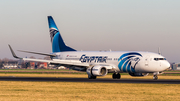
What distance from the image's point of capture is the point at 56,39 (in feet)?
209

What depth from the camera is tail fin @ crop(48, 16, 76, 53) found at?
2478 inches

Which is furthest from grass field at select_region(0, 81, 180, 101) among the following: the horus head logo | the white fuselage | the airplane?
the horus head logo

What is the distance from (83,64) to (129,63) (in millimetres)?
8315

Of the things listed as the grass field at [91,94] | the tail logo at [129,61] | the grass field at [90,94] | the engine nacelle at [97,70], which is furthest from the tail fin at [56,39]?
the grass field at [90,94]

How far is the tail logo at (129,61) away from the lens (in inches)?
1959

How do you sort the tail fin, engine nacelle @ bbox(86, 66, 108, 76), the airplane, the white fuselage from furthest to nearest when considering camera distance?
the tail fin
engine nacelle @ bbox(86, 66, 108, 76)
the airplane
the white fuselage

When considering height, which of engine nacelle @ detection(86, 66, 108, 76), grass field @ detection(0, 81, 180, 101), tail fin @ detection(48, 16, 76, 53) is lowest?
grass field @ detection(0, 81, 180, 101)

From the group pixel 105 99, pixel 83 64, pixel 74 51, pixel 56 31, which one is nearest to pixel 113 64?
pixel 83 64

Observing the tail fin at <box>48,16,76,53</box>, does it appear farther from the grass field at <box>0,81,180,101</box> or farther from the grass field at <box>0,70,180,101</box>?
the grass field at <box>0,81,180,101</box>

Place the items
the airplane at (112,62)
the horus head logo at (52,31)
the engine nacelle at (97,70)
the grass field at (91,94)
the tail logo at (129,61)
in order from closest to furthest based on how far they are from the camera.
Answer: the grass field at (91,94) < the airplane at (112,62) < the tail logo at (129,61) < the engine nacelle at (97,70) < the horus head logo at (52,31)

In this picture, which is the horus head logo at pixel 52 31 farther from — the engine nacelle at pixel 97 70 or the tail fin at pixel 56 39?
the engine nacelle at pixel 97 70

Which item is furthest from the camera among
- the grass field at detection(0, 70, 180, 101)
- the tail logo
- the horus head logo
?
the horus head logo

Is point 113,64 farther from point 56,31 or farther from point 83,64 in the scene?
point 56,31

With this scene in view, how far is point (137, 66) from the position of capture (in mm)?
49375
